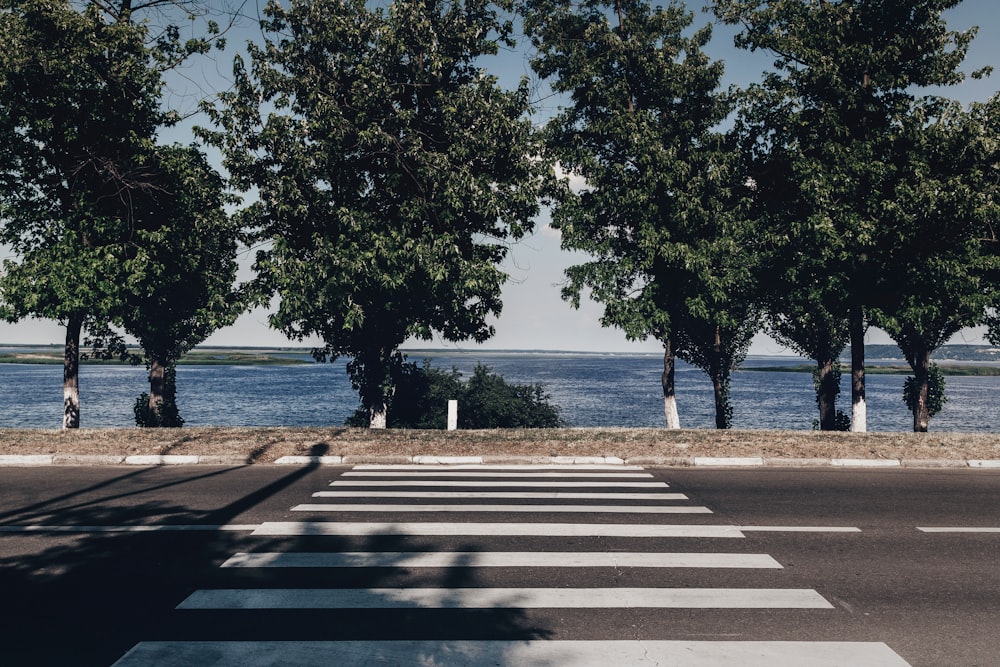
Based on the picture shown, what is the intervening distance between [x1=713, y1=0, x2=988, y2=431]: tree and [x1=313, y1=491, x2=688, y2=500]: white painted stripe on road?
10026 mm

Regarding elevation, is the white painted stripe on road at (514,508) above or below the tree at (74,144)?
below

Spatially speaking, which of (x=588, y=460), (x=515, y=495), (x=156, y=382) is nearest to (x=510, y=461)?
(x=588, y=460)

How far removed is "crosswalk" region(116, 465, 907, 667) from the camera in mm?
4852

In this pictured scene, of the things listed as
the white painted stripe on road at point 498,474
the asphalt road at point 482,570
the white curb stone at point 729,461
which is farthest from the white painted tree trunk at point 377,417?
the white curb stone at point 729,461

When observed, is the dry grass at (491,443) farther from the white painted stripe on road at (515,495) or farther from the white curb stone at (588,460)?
the white painted stripe on road at (515,495)

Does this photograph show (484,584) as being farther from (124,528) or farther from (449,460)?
(449,460)

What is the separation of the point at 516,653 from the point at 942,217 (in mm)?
16230

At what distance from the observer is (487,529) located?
8141 millimetres

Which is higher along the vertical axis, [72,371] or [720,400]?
[72,371]

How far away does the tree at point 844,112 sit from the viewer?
55.9ft

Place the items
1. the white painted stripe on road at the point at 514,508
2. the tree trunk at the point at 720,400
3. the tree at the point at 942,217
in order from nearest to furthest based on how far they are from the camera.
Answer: the white painted stripe on road at the point at 514,508, the tree at the point at 942,217, the tree trunk at the point at 720,400

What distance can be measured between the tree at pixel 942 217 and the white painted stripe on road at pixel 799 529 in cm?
1034

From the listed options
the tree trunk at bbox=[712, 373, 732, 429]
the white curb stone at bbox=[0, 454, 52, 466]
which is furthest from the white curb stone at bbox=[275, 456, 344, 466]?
the tree trunk at bbox=[712, 373, 732, 429]

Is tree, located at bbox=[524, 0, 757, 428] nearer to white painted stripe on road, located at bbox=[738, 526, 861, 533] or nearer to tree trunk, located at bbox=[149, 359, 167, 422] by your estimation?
white painted stripe on road, located at bbox=[738, 526, 861, 533]
